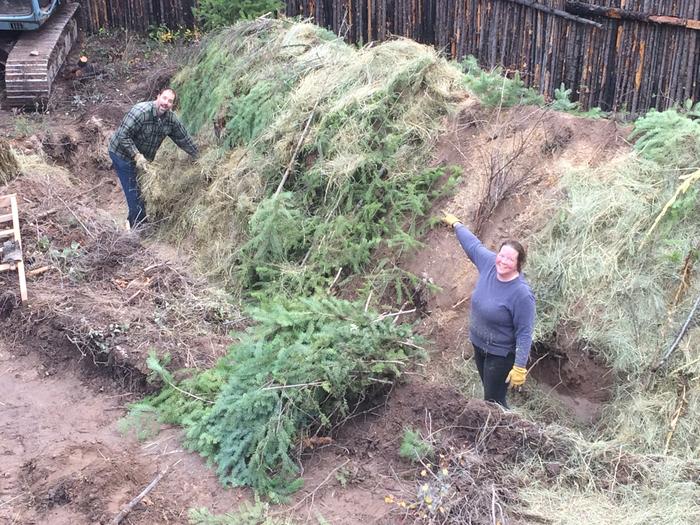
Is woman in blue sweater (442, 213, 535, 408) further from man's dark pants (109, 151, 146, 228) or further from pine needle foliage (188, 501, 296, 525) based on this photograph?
man's dark pants (109, 151, 146, 228)

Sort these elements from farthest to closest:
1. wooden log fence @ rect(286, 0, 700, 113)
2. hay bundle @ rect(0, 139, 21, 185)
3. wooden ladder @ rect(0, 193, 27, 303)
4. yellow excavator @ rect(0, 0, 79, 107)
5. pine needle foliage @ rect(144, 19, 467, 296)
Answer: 1. yellow excavator @ rect(0, 0, 79, 107)
2. wooden log fence @ rect(286, 0, 700, 113)
3. hay bundle @ rect(0, 139, 21, 185)
4. pine needle foliage @ rect(144, 19, 467, 296)
5. wooden ladder @ rect(0, 193, 27, 303)

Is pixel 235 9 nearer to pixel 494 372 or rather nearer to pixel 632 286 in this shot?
pixel 632 286

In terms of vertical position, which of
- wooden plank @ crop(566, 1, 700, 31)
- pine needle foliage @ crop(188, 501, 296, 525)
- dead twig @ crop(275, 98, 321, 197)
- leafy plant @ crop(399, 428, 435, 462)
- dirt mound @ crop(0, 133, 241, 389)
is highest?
wooden plank @ crop(566, 1, 700, 31)

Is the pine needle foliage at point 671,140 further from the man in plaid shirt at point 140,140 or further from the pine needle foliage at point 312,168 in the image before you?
the man in plaid shirt at point 140,140

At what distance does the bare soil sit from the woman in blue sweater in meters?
0.32

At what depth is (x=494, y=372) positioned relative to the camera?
5.27 metres

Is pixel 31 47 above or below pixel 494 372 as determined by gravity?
above

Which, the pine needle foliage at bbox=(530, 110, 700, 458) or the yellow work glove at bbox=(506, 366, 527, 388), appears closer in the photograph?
the yellow work glove at bbox=(506, 366, 527, 388)

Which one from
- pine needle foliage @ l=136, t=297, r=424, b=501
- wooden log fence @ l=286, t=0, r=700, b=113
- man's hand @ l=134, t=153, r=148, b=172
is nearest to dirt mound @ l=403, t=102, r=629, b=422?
pine needle foliage @ l=136, t=297, r=424, b=501

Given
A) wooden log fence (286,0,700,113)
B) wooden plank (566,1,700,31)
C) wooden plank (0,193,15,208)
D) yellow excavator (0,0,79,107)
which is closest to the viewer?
wooden plank (0,193,15,208)

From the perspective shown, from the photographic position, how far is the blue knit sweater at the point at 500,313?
16.0ft

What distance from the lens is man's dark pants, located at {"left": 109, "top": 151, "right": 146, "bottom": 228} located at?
27.2 ft

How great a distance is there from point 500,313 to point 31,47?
33.1 feet

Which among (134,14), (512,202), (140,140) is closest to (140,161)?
(140,140)
